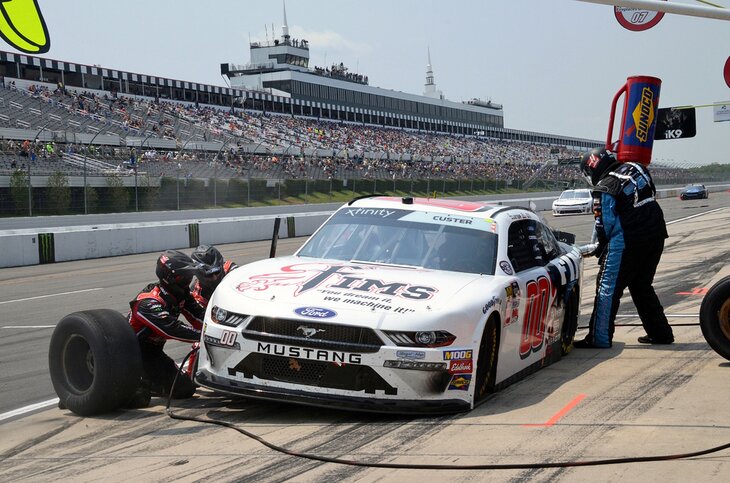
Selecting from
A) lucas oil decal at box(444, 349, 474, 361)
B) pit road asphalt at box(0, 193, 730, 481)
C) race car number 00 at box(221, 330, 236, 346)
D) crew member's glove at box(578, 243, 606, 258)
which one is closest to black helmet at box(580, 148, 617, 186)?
crew member's glove at box(578, 243, 606, 258)

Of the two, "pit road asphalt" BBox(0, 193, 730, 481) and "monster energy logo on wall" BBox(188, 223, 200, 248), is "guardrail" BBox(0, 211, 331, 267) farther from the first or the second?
"pit road asphalt" BBox(0, 193, 730, 481)

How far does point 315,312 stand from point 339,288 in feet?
1.26

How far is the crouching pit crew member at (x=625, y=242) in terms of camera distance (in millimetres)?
7863

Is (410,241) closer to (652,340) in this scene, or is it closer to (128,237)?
(652,340)

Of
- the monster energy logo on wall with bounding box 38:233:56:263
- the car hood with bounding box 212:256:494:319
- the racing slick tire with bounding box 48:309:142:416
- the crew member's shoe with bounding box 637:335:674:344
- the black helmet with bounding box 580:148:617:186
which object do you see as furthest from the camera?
the monster energy logo on wall with bounding box 38:233:56:263

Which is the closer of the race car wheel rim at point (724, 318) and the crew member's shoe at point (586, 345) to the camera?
the race car wheel rim at point (724, 318)

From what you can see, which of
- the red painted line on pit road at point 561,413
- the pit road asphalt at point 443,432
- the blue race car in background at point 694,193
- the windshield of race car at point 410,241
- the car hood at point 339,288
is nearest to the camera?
the pit road asphalt at point 443,432

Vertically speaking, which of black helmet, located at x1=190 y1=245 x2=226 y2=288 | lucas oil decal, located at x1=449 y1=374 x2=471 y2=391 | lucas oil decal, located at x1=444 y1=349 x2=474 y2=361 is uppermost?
black helmet, located at x1=190 y1=245 x2=226 y2=288

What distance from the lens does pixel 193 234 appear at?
2703cm

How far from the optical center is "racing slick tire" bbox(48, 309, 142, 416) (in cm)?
563

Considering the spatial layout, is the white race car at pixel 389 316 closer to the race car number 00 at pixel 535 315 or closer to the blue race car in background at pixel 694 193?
the race car number 00 at pixel 535 315

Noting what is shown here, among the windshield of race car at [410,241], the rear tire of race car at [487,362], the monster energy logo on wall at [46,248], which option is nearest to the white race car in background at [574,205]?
the monster energy logo on wall at [46,248]

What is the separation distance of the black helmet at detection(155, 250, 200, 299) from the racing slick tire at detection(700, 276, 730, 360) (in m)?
4.02

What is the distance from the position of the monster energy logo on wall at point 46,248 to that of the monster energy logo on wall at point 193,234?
511cm
